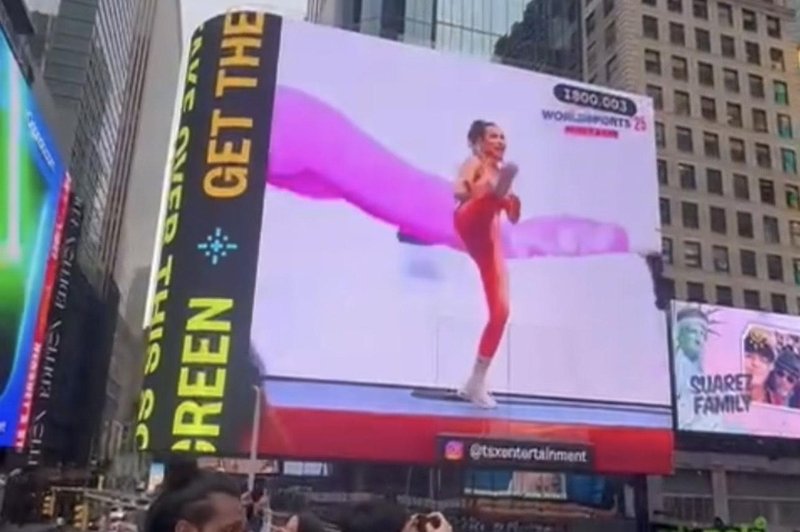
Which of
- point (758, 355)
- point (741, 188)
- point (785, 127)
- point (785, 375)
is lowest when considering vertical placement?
point (785, 375)

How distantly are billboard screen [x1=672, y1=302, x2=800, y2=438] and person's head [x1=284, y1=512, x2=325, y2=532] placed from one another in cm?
3282

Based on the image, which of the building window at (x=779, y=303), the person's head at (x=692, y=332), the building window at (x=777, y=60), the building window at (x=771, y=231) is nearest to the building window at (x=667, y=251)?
the building window at (x=779, y=303)

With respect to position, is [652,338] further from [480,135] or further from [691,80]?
[691,80]

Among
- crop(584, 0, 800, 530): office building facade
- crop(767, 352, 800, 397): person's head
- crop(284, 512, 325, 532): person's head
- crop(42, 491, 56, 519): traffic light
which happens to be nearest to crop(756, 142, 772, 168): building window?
crop(584, 0, 800, 530): office building facade

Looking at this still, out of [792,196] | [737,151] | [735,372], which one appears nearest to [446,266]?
[735,372]

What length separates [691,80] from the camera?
55156 mm

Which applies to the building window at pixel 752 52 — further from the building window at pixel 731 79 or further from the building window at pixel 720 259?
the building window at pixel 720 259

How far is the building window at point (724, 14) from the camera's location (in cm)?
5812

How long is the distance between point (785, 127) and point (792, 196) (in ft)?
15.9

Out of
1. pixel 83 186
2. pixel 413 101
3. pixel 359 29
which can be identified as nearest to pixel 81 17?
pixel 83 186

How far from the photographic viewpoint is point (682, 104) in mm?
54406

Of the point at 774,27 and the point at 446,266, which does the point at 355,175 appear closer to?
the point at 446,266

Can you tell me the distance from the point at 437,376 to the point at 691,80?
1309 inches

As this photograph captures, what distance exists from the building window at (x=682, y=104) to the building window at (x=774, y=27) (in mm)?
9696
